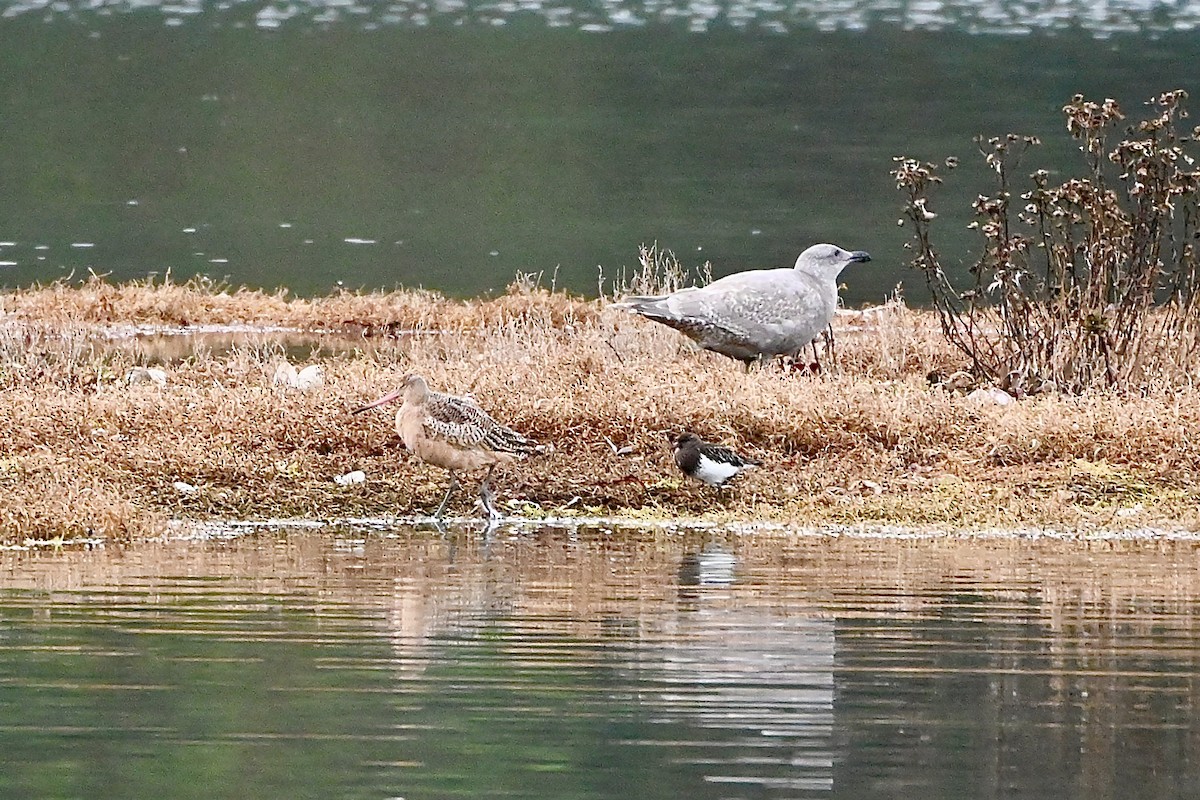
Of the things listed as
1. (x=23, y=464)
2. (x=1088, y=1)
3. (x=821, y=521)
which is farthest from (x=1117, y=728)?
(x=1088, y=1)

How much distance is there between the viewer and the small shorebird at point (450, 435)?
12.0 meters

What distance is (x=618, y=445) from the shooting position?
42.5 ft

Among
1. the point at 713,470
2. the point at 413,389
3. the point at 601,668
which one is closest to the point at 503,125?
the point at 413,389

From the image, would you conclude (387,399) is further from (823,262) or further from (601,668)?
(601,668)

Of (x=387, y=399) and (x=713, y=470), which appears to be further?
(x=387, y=399)

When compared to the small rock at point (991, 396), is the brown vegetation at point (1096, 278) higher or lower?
higher

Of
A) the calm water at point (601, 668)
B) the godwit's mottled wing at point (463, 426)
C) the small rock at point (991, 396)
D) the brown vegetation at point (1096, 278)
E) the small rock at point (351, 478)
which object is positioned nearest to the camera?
the calm water at point (601, 668)

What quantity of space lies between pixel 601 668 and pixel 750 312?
21.2 feet

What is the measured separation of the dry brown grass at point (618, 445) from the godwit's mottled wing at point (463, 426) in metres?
0.42

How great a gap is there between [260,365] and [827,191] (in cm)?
2252

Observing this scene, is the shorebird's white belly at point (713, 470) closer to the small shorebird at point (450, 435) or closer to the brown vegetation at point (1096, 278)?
the small shorebird at point (450, 435)

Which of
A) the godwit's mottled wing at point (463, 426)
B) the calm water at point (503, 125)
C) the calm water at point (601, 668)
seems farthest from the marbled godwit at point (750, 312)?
the calm water at point (503, 125)

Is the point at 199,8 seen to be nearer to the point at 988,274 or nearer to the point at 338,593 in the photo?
the point at 988,274

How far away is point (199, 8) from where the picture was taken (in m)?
78.4
